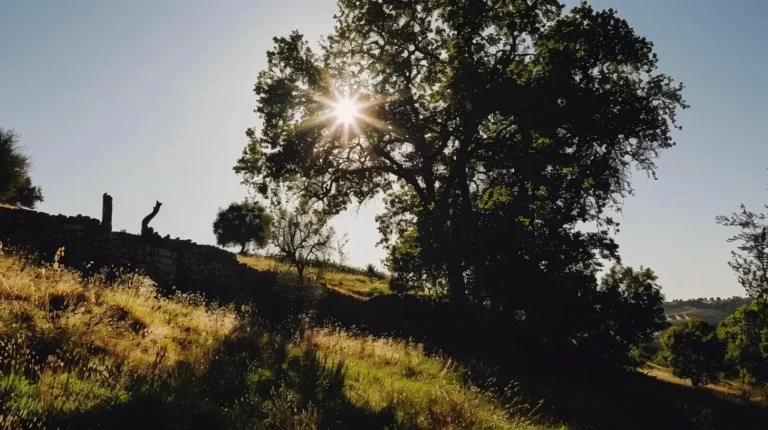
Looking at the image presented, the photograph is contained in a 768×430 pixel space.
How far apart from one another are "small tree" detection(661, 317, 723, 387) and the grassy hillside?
3000cm

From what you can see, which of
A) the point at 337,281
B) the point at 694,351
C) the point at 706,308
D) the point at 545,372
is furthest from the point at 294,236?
the point at 706,308

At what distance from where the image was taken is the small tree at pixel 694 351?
29609 mm

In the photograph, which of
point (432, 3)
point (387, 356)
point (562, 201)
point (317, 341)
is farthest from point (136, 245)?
point (562, 201)

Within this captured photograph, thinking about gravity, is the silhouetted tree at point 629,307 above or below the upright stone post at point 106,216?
below

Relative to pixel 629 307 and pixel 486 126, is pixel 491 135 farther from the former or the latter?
pixel 629 307

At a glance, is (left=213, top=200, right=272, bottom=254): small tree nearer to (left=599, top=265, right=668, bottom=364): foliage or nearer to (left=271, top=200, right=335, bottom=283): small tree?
(left=271, top=200, right=335, bottom=283): small tree

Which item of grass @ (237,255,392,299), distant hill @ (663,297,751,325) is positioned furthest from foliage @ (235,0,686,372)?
distant hill @ (663,297,751,325)

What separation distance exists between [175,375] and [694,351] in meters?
38.6

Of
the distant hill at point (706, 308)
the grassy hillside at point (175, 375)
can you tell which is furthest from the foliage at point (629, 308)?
the distant hill at point (706, 308)

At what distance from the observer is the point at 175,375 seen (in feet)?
16.8

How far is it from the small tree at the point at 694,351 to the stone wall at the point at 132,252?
2953 cm

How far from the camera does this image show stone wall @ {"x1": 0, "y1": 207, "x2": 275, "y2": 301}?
502 inches

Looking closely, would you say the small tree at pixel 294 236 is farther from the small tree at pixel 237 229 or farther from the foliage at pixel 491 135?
the small tree at pixel 237 229

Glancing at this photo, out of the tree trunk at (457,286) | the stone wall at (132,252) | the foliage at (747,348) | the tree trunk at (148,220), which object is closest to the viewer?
the stone wall at (132,252)
